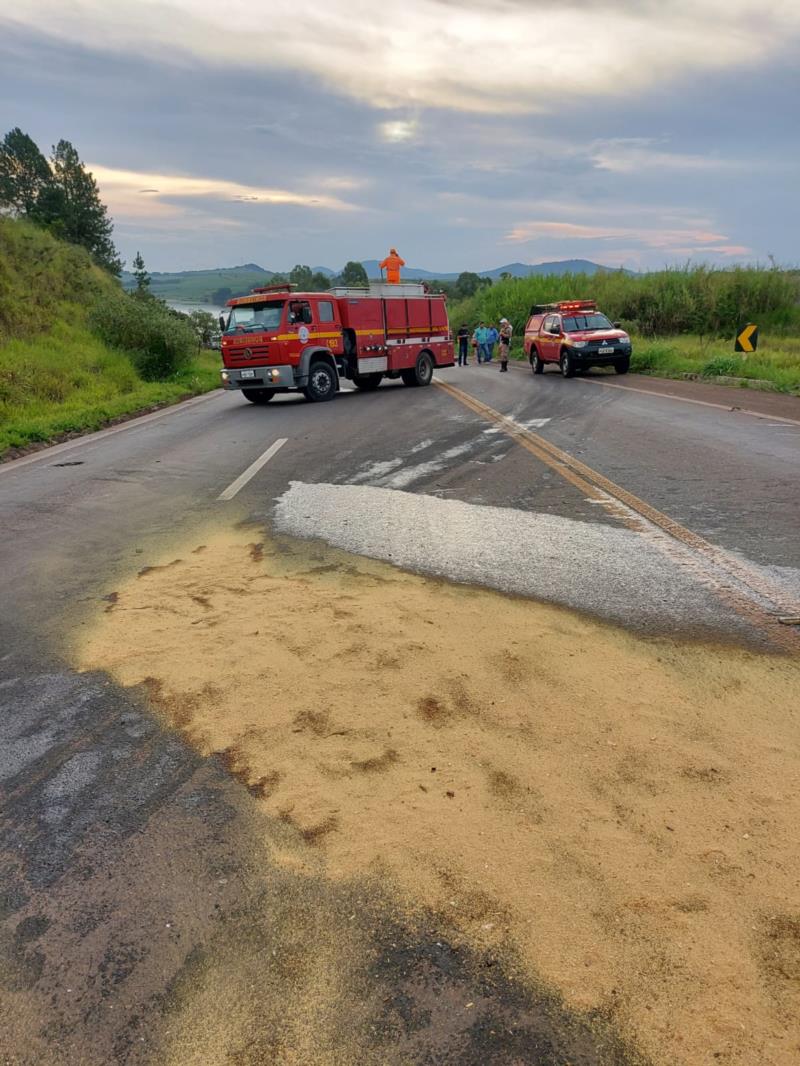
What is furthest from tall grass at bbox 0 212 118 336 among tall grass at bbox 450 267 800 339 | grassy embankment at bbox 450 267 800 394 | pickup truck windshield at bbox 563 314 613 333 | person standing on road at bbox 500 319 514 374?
tall grass at bbox 450 267 800 339

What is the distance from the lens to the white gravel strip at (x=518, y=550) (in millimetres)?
4375

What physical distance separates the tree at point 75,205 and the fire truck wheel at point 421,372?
37.9 m

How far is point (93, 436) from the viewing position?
13.5 meters

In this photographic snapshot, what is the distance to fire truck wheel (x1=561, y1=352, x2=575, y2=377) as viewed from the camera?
21703mm

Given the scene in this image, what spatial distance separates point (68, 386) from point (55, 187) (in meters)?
41.2

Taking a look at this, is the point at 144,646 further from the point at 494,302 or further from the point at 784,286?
the point at 494,302

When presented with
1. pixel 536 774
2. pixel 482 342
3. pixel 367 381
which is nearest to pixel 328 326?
pixel 367 381

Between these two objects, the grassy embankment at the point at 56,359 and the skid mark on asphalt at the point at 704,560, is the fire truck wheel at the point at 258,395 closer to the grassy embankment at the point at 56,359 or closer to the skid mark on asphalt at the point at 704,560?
the grassy embankment at the point at 56,359

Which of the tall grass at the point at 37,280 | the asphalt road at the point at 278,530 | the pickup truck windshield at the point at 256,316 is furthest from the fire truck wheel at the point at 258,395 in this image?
the tall grass at the point at 37,280

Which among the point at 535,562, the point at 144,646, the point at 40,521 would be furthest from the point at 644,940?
the point at 40,521

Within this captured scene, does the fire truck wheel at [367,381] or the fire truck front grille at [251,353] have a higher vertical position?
the fire truck front grille at [251,353]

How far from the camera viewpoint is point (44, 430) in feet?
43.3

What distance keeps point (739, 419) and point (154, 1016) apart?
12.3 metres

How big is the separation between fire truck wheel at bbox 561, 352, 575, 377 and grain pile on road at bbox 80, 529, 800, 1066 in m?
18.5
